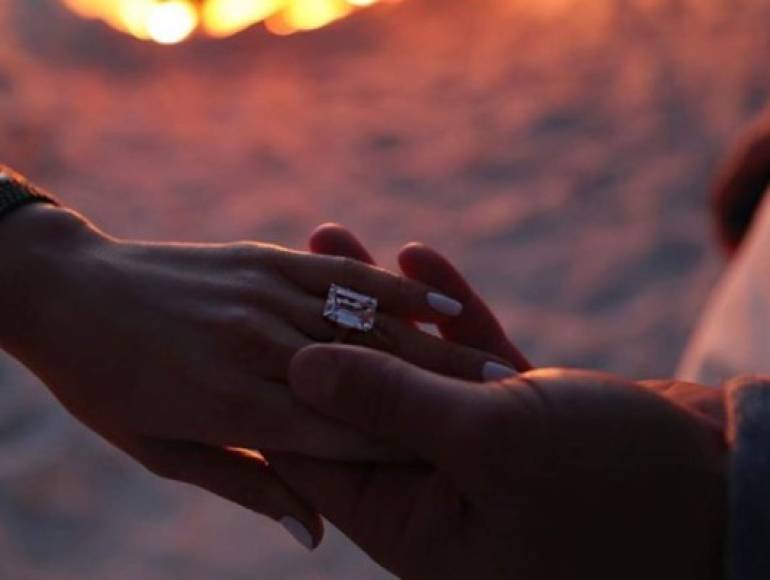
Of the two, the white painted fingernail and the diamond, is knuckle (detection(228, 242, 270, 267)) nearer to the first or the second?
the diamond

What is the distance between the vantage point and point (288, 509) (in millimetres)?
991

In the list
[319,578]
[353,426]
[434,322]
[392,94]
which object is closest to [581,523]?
[353,426]

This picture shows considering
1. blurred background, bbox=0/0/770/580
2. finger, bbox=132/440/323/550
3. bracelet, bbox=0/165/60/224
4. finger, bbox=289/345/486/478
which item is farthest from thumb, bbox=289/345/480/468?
blurred background, bbox=0/0/770/580

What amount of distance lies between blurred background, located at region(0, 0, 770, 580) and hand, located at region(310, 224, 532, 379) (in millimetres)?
588

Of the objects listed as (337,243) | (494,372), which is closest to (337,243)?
(337,243)

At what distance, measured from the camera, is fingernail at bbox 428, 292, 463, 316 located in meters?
1.07

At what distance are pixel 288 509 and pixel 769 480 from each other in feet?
1.37

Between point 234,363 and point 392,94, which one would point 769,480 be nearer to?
point 234,363

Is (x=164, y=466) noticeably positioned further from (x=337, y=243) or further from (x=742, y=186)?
(x=742, y=186)

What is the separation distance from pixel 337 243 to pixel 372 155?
1.23 metres

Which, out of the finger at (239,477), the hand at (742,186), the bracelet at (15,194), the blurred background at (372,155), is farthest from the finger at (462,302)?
the hand at (742,186)

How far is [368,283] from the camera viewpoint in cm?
107

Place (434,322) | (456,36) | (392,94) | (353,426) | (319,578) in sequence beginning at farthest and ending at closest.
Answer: (456,36)
(392,94)
(319,578)
(434,322)
(353,426)

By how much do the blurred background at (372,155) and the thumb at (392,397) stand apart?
0.75m
